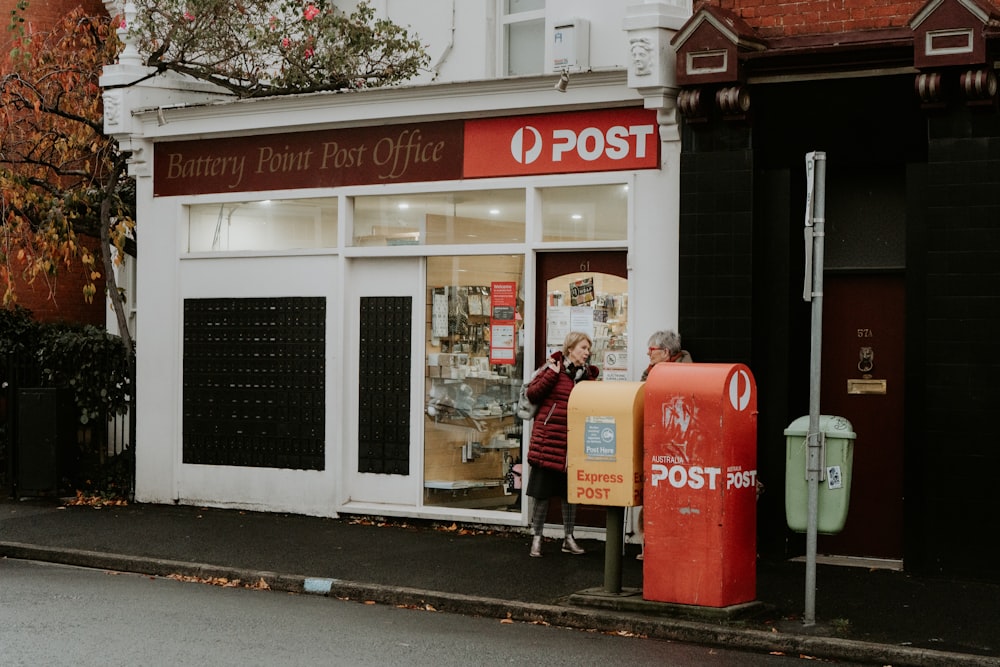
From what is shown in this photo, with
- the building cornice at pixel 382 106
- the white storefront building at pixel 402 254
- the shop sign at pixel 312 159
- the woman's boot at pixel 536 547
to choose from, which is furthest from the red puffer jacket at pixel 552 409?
the shop sign at pixel 312 159

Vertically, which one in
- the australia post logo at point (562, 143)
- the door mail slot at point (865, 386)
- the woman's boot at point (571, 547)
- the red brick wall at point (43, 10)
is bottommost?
the woman's boot at point (571, 547)

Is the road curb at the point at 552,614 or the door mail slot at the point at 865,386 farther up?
the door mail slot at the point at 865,386

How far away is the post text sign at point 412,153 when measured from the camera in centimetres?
1178

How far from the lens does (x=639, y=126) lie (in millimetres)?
11641

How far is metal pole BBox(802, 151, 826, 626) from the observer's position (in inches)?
327

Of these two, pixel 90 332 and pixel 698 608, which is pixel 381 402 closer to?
pixel 90 332

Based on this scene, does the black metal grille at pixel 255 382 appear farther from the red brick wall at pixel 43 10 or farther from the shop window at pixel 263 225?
the red brick wall at pixel 43 10

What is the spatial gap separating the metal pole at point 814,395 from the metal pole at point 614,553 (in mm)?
1301

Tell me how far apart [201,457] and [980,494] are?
778 cm

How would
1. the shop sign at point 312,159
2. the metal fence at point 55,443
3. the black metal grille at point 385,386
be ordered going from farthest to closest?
1. the metal fence at point 55,443
2. the black metal grille at point 385,386
3. the shop sign at point 312,159

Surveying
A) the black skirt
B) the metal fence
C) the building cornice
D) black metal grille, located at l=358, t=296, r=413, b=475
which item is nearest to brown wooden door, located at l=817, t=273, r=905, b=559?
the black skirt

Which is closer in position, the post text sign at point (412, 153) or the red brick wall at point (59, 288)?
the post text sign at point (412, 153)

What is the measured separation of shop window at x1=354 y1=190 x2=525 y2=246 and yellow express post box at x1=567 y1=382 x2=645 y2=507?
3466mm

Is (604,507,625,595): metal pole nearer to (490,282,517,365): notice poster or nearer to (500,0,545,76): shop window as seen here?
(490,282,517,365): notice poster
